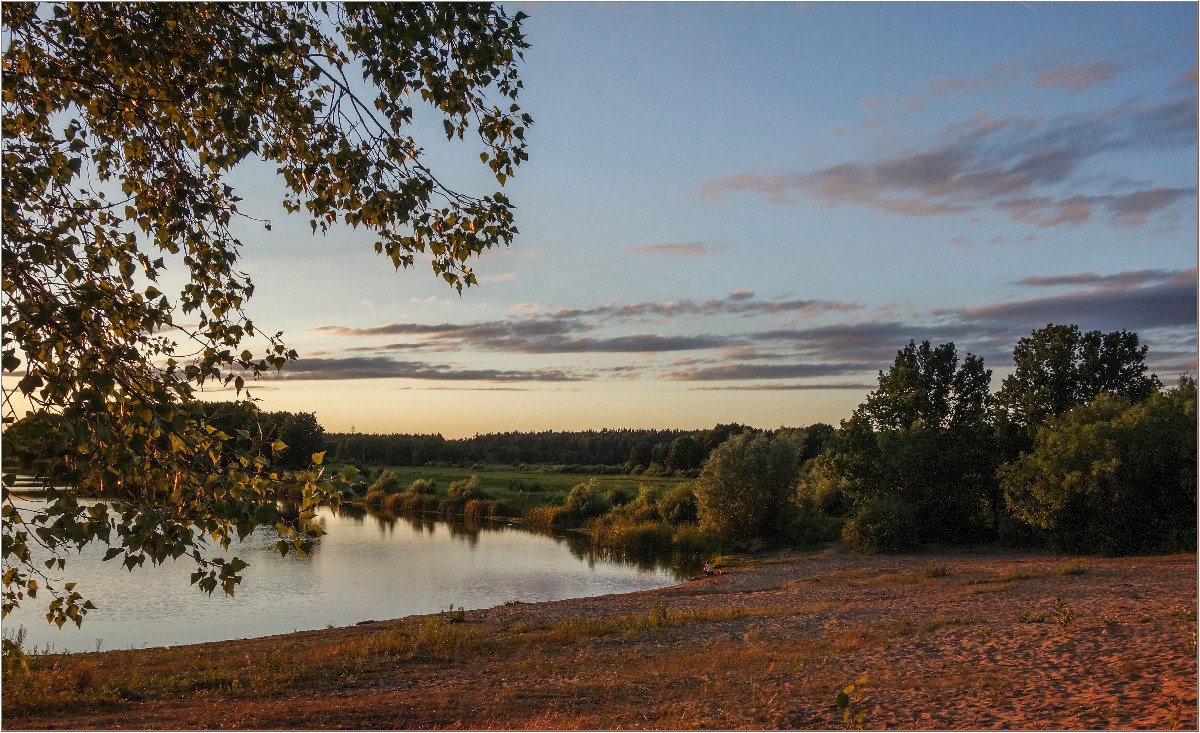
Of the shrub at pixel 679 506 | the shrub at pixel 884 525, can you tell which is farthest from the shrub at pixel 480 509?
the shrub at pixel 884 525

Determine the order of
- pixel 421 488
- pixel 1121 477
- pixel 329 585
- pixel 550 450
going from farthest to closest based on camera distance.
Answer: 1. pixel 550 450
2. pixel 421 488
3. pixel 329 585
4. pixel 1121 477

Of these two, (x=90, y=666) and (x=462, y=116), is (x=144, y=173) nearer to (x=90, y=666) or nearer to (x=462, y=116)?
(x=462, y=116)

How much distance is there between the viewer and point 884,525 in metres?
29.9

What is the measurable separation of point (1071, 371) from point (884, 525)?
9.31 metres

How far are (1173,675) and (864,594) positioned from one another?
11.3m

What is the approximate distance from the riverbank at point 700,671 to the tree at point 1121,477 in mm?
6123

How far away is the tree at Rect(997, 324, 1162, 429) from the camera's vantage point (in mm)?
29719

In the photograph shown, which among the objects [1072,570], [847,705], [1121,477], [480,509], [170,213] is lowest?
[480,509]

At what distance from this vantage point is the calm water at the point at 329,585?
19.4 meters

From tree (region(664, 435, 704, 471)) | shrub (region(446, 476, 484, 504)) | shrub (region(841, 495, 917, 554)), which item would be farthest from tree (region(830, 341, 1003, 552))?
tree (region(664, 435, 704, 471))

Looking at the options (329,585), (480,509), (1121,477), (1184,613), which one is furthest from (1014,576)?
(480,509)

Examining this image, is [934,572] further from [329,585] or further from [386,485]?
[386,485]

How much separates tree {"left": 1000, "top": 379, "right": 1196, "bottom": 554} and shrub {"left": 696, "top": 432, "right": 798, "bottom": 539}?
11.1 meters

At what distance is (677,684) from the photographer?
411 inches
